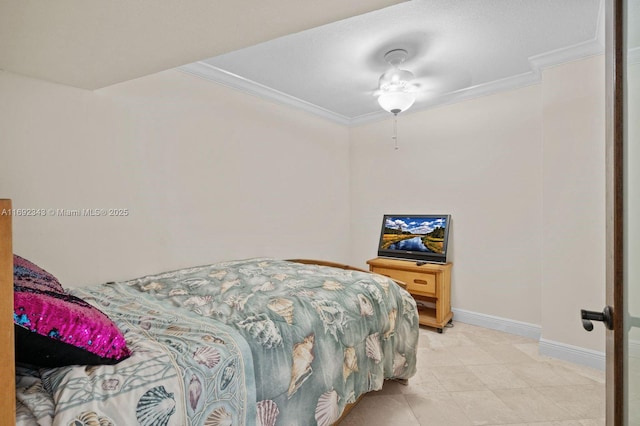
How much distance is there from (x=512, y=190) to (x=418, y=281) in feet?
4.26

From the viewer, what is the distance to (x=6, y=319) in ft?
1.94

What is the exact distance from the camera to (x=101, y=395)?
0.82 m

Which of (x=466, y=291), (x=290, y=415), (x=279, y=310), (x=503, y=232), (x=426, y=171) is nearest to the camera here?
(x=290, y=415)

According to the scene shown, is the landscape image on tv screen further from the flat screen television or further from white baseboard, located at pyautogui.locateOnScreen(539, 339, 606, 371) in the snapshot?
white baseboard, located at pyautogui.locateOnScreen(539, 339, 606, 371)

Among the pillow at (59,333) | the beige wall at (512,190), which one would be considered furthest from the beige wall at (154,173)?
the pillow at (59,333)

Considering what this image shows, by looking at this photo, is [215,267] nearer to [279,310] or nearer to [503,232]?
[279,310]

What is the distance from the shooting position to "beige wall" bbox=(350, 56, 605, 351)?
8.11ft

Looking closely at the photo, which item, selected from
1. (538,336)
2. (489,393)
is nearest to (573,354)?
(538,336)

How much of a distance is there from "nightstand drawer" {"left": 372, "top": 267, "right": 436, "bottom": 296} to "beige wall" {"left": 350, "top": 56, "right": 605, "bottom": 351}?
0.46m

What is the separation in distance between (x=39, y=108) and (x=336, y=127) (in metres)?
3.07

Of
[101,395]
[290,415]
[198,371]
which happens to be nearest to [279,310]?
[290,415]

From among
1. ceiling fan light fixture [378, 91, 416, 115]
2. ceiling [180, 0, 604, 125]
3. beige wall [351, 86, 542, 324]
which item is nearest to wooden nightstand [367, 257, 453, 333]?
beige wall [351, 86, 542, 324]

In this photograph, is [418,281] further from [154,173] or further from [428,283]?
[154,173]

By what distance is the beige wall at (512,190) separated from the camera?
8.11 ft
